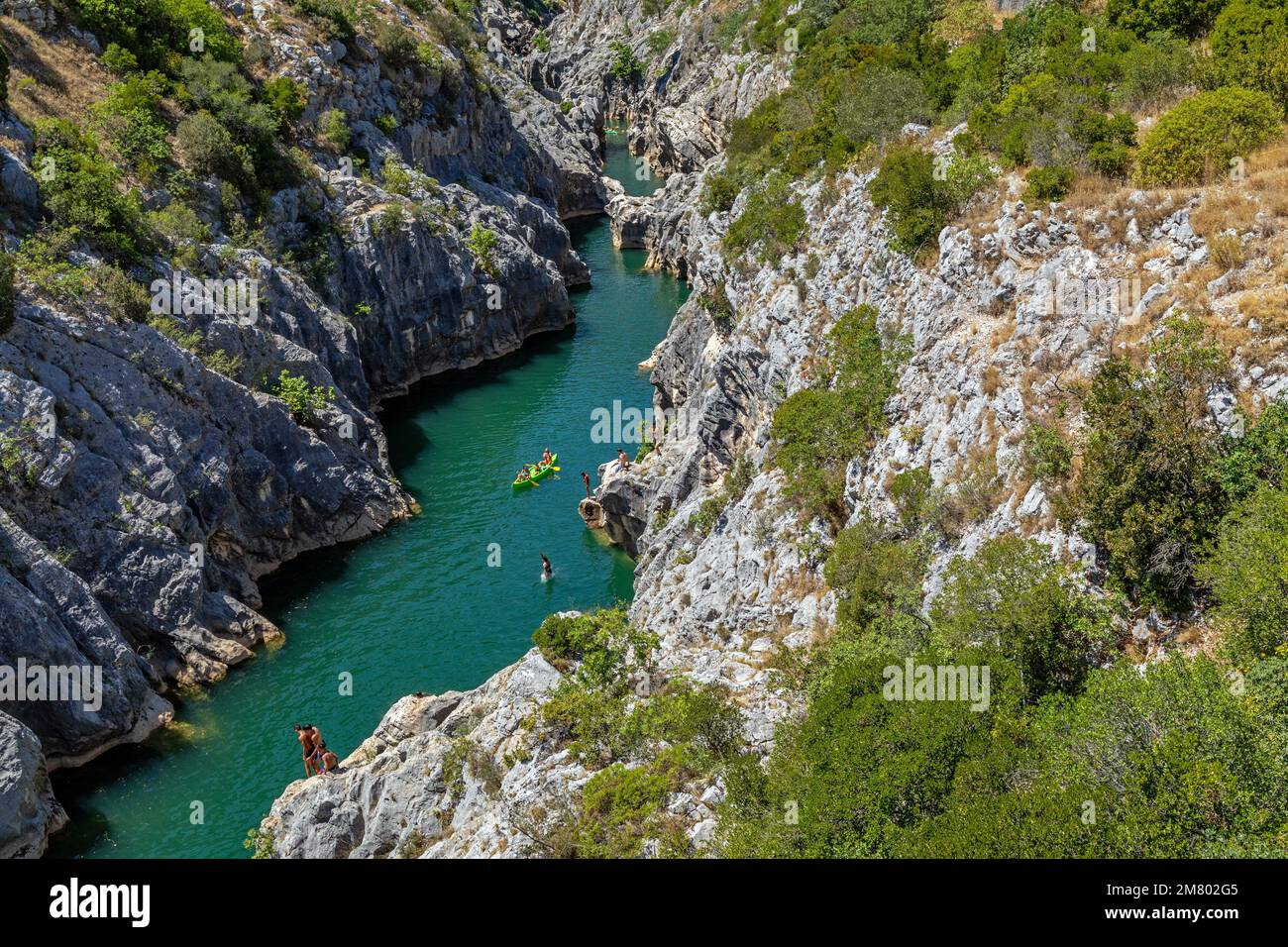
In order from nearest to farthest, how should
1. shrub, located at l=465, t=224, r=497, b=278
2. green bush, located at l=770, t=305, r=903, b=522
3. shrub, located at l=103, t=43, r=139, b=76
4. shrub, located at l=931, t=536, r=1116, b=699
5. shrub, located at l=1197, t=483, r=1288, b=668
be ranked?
shrub, located at l=1197, t=483, r=1288, b=668 → shrub, located at l=931, t=536, r=1116, b=699 → green bush, located at l=770, t=305, r=903, b=522 → shrub, located at l=103, t=43, r=139, b=76 → shrub, located at l=465, t=224, r=497, b=278

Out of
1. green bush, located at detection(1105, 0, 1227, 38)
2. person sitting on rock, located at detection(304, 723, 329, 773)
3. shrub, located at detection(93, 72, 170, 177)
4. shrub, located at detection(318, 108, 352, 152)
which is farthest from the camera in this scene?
shrub, located at detection(318, 108, 352, 152)

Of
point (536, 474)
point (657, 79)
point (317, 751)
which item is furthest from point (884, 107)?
point (657, 79)

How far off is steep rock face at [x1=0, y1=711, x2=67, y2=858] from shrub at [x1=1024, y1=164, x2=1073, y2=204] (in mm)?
34566

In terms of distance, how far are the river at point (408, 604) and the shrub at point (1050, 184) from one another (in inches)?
971

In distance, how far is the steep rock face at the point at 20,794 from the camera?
2856cm

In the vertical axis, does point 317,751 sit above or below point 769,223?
below

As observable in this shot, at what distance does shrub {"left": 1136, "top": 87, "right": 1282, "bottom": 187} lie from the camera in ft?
80.6

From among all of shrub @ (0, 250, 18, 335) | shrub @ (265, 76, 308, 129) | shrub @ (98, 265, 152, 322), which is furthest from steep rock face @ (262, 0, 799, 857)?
shrub @ (265, 76, 308, 129)

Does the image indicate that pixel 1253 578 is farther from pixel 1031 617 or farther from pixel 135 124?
pixel 135 124

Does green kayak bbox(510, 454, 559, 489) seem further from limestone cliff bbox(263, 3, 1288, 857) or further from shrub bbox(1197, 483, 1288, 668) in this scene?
shrub bbox(1197, 483, 1288, 668)

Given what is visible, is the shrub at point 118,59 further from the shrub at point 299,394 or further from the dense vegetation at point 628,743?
the dense vegetation at point 628,743

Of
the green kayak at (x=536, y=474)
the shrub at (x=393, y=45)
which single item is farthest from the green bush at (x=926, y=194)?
the shrub at (x=393, y=45)

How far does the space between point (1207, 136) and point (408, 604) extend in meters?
34.4

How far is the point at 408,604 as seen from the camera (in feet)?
141
